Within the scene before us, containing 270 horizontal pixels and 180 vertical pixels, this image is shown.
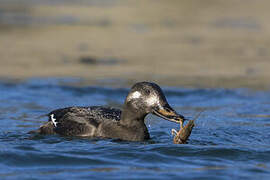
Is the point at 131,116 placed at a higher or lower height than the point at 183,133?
higher

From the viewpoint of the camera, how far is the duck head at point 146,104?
27.5 ft

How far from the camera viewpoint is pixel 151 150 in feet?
26.7

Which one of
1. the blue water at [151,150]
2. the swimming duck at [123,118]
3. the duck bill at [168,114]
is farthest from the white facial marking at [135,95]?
the blue water at [151,150]

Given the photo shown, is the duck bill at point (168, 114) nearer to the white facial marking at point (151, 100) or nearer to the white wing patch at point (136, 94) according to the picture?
the white facial marking at point (151, 100)

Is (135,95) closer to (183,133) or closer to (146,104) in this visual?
(146,104)

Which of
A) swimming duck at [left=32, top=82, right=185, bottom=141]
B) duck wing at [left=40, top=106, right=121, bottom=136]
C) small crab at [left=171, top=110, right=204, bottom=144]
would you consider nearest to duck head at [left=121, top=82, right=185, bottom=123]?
swimming duck at [left=32, top=82, right=185, bottom=141]

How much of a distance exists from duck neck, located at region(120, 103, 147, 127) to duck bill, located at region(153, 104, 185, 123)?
0.27 meters

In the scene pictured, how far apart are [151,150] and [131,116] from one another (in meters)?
0.69

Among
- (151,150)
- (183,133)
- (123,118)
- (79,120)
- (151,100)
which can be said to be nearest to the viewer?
(151,150)

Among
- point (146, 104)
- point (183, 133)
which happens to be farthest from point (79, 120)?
point (183, 133)

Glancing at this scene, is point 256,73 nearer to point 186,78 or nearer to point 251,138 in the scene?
point 186,78

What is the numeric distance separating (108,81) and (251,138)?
17.1ft

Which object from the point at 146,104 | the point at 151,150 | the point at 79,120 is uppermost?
the point at 146,104

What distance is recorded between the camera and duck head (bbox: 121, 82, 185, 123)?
8370 millimetres
